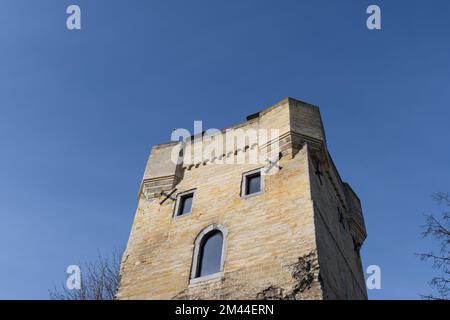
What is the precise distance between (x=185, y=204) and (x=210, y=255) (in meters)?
2.51

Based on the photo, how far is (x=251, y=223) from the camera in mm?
10578

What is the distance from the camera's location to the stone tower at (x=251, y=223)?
9.30 metres

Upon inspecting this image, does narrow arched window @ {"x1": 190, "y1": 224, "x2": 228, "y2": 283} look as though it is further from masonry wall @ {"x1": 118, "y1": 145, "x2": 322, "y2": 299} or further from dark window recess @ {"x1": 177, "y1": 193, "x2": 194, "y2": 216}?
dark window recess @ {"x1": 177, "y1": 193, "x2": 194, "y2": 216}

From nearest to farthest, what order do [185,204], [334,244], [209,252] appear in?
[209,252] → [334,244] → [185,204]

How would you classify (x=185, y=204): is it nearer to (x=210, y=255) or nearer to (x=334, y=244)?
(x=210, y=255)

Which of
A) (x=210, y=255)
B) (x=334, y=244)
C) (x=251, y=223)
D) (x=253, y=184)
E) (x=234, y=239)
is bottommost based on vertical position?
(x=210, y=255)

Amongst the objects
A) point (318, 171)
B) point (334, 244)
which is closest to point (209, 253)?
point (334, 244)

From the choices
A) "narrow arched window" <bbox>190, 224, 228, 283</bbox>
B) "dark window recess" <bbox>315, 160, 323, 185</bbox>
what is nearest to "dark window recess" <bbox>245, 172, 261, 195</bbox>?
"narrow arched window" <bbox>190, 224, 228, 283</bbox>

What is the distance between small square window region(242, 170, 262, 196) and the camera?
38.3 ft

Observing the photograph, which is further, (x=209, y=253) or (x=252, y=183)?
(x=252, y=183)

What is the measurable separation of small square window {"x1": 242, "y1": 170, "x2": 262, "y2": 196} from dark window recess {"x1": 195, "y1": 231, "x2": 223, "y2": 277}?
1.51 m

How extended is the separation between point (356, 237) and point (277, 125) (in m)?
5.22
